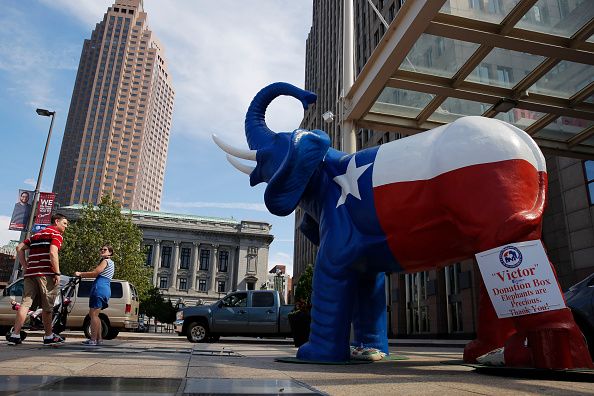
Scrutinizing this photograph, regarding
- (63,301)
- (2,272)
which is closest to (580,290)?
(63,301)

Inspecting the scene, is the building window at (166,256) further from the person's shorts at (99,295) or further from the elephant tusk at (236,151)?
the elephant tusk at (236,151)

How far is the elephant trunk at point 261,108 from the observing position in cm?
626

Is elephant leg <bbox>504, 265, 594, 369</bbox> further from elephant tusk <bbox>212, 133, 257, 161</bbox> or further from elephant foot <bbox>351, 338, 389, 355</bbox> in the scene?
elephant tusk <bbox>212, 133, 257, 161</bbox>

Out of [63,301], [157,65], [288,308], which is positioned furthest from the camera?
[157,65]

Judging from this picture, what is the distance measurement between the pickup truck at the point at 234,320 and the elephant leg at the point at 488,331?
378 inches

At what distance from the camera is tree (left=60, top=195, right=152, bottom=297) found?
30.7 m

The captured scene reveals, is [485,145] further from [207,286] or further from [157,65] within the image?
[157,65]

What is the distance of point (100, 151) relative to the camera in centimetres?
12769

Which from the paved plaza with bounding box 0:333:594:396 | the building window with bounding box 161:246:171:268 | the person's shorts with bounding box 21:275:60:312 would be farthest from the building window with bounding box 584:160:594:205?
the building window with bounding box 161:246:171:268

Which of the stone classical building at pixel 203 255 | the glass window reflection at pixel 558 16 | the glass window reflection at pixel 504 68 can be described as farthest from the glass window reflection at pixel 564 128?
the stone classical building at pixel 203 255

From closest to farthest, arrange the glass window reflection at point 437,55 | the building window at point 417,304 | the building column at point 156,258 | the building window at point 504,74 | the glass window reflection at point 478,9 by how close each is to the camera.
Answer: the glass window reflection at point 478,9 < the glass window reflection at point 437,55 < the building window at point 504,74 < the building window at point 417,304 < the building column at point 156,258

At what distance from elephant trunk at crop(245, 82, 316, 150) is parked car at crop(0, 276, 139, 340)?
29.2 feet

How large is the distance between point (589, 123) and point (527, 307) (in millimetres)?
6278

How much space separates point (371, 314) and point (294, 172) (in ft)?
6.63
